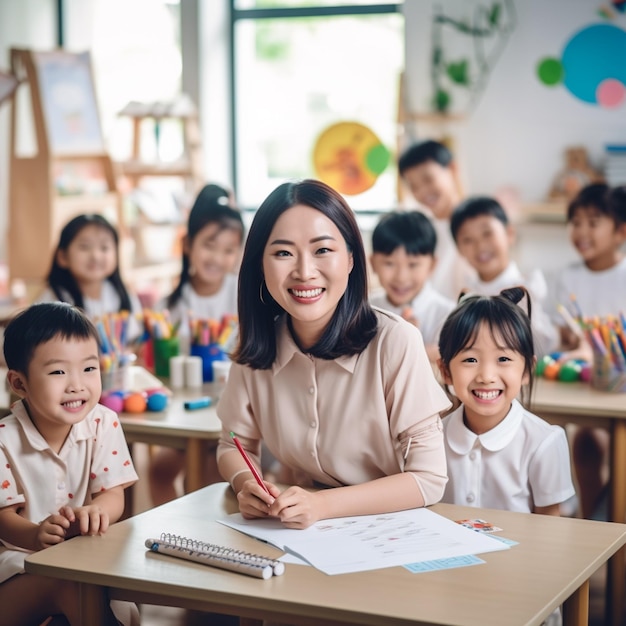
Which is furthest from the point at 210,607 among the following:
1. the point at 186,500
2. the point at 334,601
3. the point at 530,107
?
the point at 530,107

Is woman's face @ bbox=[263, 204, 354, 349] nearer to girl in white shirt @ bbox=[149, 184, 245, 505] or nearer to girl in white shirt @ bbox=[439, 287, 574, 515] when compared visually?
girl in white shirt @ bbox=[439, 287, 574, 515]

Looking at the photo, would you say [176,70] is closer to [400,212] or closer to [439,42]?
[439,42]

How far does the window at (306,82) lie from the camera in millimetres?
6254

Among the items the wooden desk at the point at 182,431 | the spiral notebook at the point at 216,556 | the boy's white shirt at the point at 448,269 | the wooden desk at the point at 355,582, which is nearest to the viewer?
the wooden desk at the point at 355,582

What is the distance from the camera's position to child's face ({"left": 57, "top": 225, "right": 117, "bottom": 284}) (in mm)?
3494

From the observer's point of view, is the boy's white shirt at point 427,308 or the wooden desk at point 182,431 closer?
the wooden desk at point 182,431

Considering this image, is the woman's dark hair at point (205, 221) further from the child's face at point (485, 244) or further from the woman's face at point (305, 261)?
the woman's face at point (305, 261)

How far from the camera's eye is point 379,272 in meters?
3.24

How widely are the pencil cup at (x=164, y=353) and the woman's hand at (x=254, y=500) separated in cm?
130

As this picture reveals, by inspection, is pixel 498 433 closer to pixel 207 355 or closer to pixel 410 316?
pixel 410 316

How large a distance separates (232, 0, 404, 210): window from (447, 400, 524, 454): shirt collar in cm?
410

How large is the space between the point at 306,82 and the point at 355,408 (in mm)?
4829

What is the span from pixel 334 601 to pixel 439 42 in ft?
15.7

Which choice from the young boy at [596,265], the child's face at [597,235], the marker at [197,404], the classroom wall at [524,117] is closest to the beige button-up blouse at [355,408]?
the marker at [197,404]
